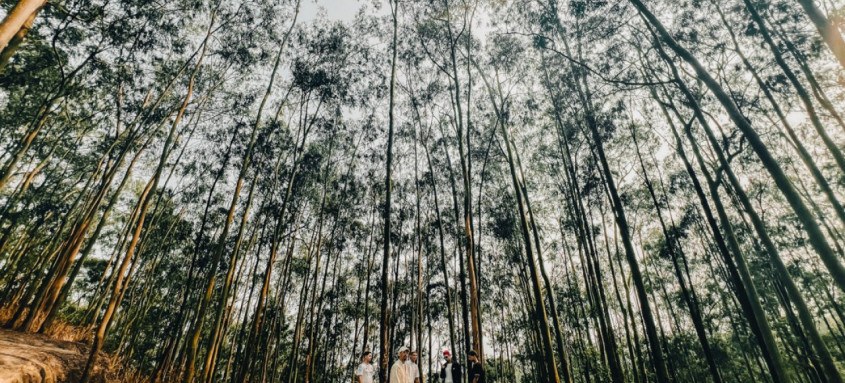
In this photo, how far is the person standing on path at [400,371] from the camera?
5.66m

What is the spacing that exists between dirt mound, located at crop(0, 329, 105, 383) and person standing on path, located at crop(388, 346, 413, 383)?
17.0ft

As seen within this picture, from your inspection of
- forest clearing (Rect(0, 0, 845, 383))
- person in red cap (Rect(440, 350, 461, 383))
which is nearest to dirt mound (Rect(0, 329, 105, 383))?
forest clearing (Rect(0, 0, 845, 383))

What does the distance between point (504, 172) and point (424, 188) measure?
3.58 meters

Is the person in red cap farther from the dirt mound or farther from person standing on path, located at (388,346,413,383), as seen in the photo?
the dirt mound

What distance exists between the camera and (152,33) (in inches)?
387

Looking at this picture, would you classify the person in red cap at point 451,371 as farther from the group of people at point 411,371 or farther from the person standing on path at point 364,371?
the person standing on path at point 364,371

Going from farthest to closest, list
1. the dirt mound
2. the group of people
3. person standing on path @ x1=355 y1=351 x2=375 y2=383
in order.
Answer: person standing on path @ x1=355 y1=351 x2=375 y2=383 → the group of people → the dirt mound

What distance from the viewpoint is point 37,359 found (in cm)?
569

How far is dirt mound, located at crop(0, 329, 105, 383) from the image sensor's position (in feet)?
16.2

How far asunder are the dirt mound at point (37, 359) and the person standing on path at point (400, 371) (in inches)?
204

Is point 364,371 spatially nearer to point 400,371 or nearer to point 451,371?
point 400,371

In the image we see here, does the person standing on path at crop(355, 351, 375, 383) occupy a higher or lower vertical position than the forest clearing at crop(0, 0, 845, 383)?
lower

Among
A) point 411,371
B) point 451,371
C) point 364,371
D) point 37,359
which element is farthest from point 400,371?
point 37,359

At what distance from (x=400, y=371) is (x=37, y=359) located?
19.5 feet
